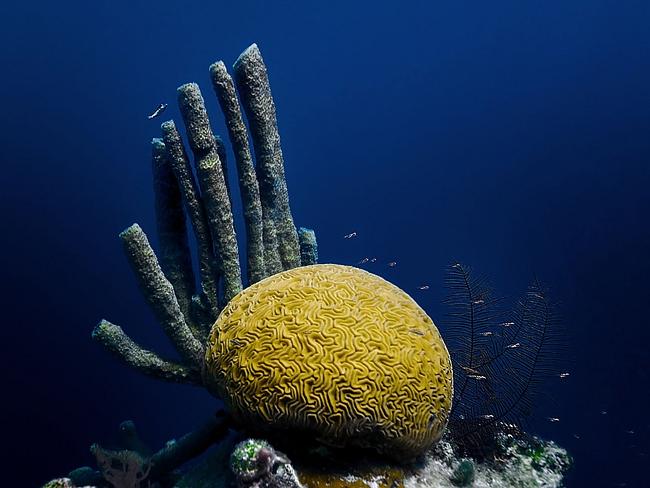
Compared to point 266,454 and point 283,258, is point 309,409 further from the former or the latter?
point 283,258

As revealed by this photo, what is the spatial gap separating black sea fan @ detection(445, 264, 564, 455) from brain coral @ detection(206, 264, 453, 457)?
3.64 ft

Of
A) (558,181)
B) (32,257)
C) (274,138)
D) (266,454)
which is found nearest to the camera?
(266,454)

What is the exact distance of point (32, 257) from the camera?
10.4 m

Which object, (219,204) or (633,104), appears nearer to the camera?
(219,204)

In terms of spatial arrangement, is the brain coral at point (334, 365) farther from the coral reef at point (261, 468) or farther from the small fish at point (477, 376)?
the small fish at point (477, 376)

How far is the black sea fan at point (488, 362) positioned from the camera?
4.78m

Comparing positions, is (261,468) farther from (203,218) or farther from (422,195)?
(422,195)

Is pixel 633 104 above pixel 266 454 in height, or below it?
above

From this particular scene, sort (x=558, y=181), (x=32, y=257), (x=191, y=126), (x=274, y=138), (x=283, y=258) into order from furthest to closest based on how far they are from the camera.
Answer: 1. (x=558, y=181)
2. (x=32, y=257)
3. (x=283, y=258)
4. (x=274, y=138)
5. (x=191, y=126)

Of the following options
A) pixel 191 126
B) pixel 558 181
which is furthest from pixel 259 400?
pixel 558 181

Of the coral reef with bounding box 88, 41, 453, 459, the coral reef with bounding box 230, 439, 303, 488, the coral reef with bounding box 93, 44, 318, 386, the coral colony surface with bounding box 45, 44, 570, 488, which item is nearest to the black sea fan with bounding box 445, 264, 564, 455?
the coral colony surface with bounding box 45, 44, 570, 488

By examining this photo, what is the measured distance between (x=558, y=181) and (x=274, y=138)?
14.9 metres

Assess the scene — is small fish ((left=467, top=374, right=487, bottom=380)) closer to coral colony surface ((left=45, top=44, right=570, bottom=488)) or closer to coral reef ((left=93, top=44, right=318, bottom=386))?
coral colony surface ((left=45, top=44, right=570, bottom=488))

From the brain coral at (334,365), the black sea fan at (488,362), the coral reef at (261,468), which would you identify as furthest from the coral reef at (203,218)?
the black sea fan at (488,362)
